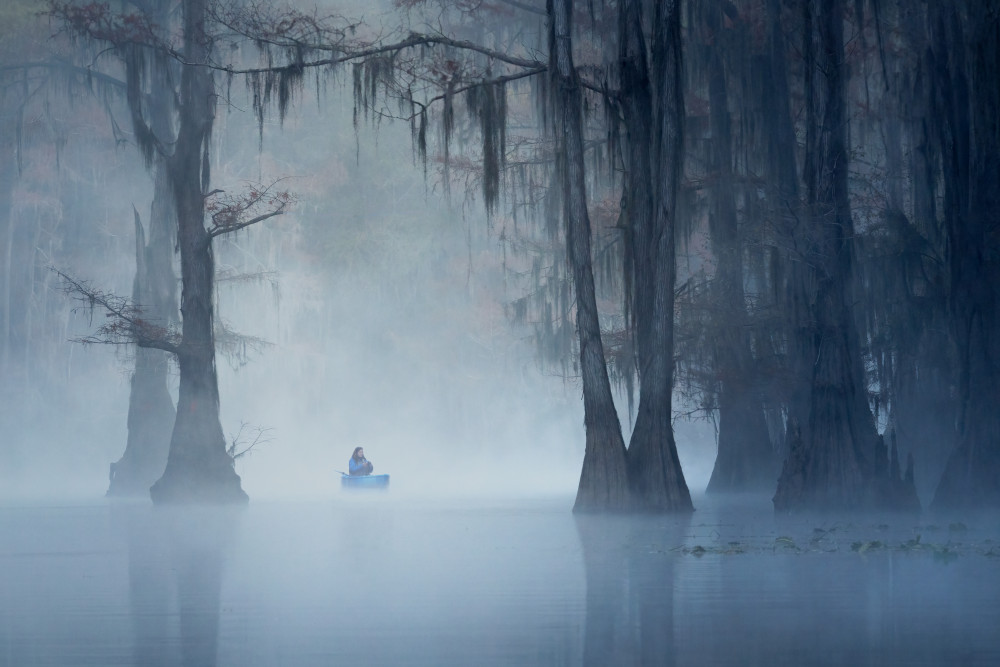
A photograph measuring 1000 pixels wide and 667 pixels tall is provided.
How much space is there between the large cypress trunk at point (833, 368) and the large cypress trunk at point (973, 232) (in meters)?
0.86

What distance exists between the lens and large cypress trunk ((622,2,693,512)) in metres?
15.4


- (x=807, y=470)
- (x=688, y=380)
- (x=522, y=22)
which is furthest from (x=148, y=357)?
(x=807, y=470)

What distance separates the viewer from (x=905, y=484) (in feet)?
46.5

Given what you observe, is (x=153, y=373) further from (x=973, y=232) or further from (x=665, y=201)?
(x=973, y=232)

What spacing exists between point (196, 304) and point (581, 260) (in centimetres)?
733

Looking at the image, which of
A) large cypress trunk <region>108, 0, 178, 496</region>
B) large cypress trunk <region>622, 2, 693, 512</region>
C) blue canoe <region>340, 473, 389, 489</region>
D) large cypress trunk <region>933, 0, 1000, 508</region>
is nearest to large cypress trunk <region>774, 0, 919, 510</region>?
large cypress trunk <region>933, 0, 1000, 508</region>

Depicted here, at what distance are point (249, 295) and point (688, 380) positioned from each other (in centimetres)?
2111

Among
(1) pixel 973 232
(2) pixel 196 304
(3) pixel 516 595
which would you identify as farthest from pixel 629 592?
(2) pixel 196 304

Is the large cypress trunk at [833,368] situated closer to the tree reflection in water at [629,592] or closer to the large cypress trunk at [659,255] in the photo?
the large cypress trunk at [659,255]

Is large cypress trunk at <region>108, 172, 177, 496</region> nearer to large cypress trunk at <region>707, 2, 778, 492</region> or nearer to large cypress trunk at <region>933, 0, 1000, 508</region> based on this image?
large cypress trunk at <region>707, 2, 778, 492</region>

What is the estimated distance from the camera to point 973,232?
540 inches

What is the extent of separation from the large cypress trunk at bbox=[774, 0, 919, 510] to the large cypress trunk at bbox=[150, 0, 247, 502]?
897 cm

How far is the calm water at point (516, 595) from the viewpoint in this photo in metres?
5.18

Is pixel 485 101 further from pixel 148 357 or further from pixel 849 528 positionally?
pixel 148 357
